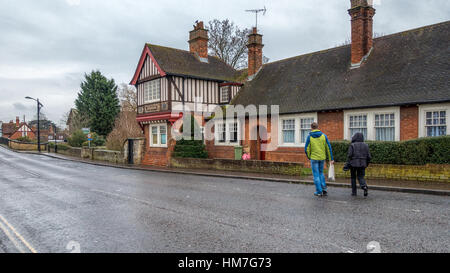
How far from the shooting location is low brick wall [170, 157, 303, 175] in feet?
47.8

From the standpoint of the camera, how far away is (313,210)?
7.38m

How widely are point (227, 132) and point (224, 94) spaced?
3.69 m

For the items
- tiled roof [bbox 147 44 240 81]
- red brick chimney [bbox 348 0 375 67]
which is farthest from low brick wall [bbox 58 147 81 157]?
red brick chimney [bbox 348 0 375 67]

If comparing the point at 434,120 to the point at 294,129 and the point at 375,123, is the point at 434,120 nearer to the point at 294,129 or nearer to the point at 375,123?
the point at 375,123

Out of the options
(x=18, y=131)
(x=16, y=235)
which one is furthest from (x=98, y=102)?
(x=18, y=131)

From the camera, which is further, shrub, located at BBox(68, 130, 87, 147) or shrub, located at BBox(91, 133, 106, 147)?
shrub, located at BBox(91, 133, 106, 147)

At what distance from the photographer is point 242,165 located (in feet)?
54.6

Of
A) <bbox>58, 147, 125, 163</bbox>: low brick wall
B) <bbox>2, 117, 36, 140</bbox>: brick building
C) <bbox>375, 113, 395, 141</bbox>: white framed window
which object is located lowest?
<bbox>58, 147, 125, 163</bbox>: low brick wall

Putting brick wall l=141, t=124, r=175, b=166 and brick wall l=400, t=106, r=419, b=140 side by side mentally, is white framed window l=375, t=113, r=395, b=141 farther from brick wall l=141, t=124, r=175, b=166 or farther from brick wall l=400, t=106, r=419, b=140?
brick wall l=141, t=124, r=175, b=166

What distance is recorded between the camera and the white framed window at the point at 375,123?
1459 centimetres

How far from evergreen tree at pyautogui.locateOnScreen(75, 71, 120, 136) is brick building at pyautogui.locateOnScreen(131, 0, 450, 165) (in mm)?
19250

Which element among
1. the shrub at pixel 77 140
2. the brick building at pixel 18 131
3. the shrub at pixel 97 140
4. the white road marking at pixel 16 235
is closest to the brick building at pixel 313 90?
the white road marking at pixel 16 235
